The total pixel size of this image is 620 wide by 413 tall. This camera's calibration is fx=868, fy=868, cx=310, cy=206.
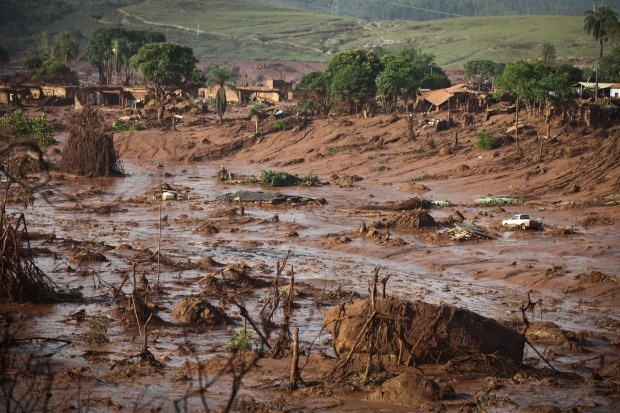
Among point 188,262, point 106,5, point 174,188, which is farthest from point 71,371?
point 106,5

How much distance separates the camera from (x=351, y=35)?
189 meters

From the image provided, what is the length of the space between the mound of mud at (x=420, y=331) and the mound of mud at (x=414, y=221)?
48.4 feet

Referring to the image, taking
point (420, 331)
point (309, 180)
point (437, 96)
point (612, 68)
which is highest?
point (612, 68)

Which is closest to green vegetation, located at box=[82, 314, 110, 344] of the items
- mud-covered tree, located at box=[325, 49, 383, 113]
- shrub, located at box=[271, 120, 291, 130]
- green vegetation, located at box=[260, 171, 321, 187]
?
green vegetation, located at box=[260, 171, 321, 187]

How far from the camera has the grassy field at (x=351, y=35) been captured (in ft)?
481

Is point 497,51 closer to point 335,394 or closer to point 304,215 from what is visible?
point 304,215

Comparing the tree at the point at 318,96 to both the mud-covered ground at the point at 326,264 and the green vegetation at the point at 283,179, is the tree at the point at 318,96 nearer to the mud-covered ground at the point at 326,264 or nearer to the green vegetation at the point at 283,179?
Result: the mud-covered ground at the point at 326,264

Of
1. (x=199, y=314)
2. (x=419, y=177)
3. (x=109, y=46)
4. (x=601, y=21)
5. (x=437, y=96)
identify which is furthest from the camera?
(x=109, y=46)

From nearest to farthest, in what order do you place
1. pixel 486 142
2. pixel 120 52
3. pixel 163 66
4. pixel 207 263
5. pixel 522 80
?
pixel 207 263 → pixel 486 142 → pixel 522 80 → pixel 163 66 → pixel 120 52

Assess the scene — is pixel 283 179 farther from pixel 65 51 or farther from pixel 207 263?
pixel 65 51


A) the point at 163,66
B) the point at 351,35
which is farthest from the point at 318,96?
the point at 351,35

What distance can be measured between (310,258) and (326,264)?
935mm

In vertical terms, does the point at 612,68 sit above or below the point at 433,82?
above

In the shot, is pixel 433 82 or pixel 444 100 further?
pixel 433 82
